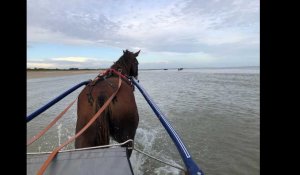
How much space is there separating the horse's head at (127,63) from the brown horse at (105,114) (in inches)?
49.2

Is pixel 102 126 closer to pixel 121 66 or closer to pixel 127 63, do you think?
pixel 121 66

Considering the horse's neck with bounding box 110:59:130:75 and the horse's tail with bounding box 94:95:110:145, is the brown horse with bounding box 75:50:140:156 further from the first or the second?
the horse's neck with bounding box 110:59:130:75

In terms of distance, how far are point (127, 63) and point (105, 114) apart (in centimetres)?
213

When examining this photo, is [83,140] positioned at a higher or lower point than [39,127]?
higher

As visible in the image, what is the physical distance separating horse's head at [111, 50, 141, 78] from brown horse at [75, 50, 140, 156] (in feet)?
4.10

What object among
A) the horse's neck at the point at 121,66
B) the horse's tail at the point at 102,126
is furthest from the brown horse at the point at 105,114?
the horse's neck at the point at 121,66

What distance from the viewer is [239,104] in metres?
11.0

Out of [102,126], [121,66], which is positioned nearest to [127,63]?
[121,66]

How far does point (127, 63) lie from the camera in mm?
5438

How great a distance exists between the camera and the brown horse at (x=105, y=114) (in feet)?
11.1
